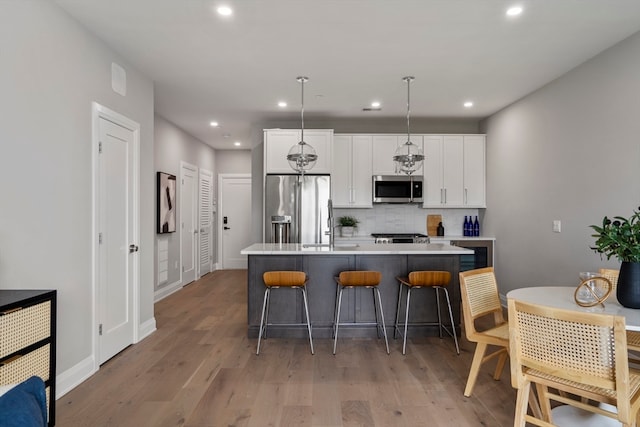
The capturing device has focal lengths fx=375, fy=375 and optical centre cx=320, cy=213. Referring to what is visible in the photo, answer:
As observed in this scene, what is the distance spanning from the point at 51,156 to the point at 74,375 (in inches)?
61.7

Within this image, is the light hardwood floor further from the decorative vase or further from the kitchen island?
the decorative vase

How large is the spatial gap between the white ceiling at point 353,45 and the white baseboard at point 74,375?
2564mm

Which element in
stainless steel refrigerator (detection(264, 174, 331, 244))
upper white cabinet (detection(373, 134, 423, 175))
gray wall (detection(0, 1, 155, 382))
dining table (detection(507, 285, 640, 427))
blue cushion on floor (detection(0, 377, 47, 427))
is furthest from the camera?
upper white cabinet (detection(373, 134, 423, 175))

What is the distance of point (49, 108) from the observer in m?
2.49

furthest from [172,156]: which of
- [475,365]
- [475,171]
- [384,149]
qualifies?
[475,365]

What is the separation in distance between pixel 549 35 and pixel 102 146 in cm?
375

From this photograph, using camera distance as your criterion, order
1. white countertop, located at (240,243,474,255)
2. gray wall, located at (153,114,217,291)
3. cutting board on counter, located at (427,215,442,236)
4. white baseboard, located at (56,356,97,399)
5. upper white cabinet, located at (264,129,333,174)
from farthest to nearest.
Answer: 1. cutting board on counter, located at (427,215,442,236)
2. gray wall, located at (153,114,217,291)
3. upper white cabinet, located at (264,129,333,174)
4. white countertop, located at (240,243,474,255)
5. white baseboard, located at (56,356,97,399)

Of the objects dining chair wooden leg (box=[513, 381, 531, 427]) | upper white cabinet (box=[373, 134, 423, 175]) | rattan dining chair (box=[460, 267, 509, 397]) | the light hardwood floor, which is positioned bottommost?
the light hardwood floor

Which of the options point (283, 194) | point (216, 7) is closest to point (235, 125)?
point (283, 194)

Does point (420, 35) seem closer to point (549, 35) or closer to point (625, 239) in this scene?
point (549, 35)

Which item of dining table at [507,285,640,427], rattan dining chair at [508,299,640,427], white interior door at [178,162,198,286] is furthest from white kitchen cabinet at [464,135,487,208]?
white interior door at [178,162,198,286]

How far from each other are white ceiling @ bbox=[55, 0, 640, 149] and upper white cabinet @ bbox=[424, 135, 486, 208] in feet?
2.79

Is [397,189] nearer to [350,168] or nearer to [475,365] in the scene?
[350,168]

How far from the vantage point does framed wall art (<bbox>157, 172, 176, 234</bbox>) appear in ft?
17.9
